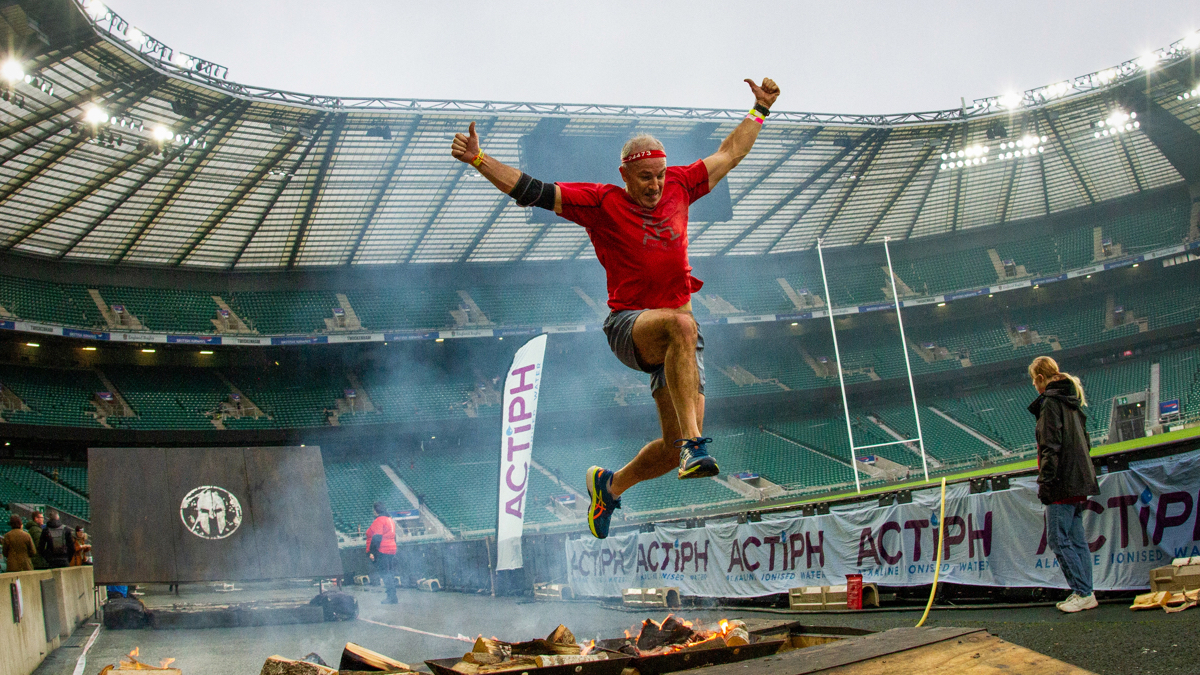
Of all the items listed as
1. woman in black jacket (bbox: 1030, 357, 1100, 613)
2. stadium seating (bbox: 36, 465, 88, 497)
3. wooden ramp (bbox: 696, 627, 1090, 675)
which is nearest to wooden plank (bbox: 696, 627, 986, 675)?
wooden ramp (bbox: 696, 627, 1090, 675)

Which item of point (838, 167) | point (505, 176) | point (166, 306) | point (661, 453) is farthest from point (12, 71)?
point (838, 167)

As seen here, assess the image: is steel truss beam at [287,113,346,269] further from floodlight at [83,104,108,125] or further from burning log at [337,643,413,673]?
burning log at [337,643,413,673]

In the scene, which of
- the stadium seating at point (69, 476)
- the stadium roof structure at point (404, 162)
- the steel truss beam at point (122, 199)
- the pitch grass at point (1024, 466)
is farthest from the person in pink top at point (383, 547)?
the stadium seating at point (69, 476)

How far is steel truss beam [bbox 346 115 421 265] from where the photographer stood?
24422 mm

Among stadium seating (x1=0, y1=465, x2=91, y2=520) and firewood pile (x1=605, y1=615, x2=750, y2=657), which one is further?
stadium seating (x1=0, y1=465, x2=91, y2=520)

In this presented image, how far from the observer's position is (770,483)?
1212 inches

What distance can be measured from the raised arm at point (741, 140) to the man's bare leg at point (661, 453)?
3.75 ft

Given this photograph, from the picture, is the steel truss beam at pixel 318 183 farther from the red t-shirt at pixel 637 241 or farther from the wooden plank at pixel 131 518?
the red t-shirt at pixel 637 241

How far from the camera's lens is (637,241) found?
12.0ft

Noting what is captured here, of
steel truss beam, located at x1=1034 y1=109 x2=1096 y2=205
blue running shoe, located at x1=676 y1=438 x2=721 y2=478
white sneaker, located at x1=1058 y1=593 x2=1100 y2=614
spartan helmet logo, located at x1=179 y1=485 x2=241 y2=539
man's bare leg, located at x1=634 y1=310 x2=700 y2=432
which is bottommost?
white sneaker, located at x1=1058 y1=593 x2=1100 y2=614

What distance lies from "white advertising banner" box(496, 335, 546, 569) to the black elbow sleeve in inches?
290

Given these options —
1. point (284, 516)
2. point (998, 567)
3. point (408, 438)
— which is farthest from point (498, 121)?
point (998, 567)

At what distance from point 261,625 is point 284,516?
234 cm

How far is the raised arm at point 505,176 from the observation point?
353 centimetres
